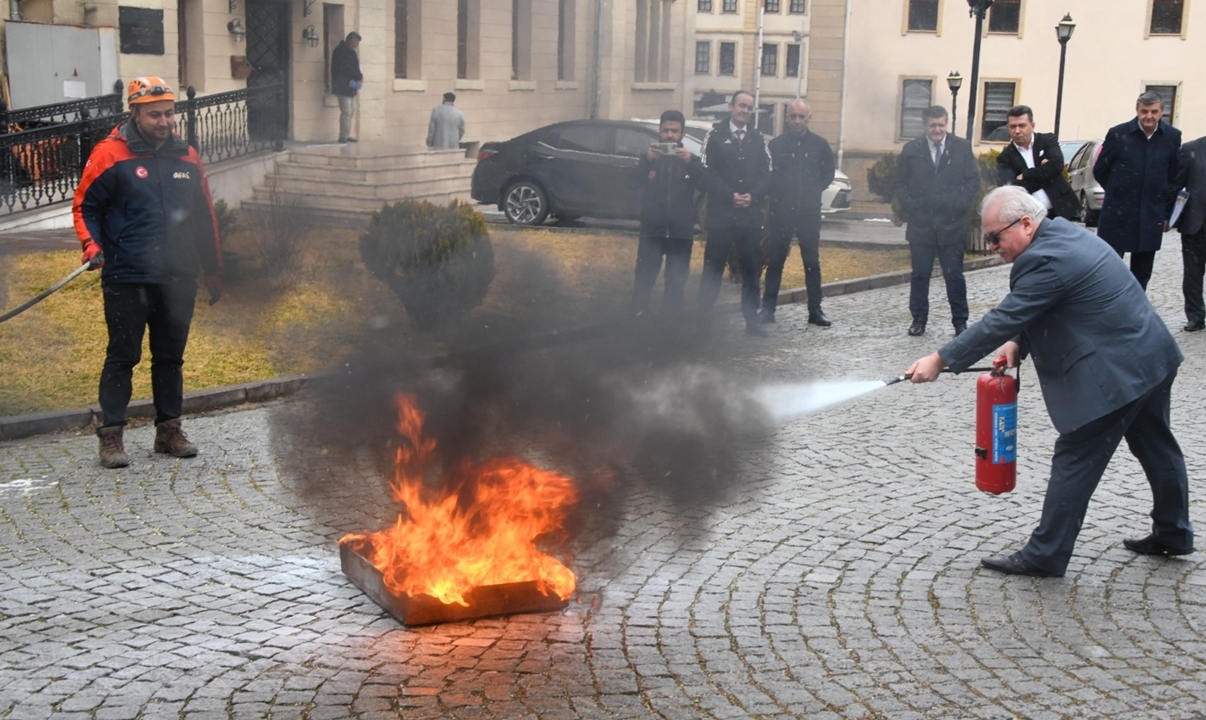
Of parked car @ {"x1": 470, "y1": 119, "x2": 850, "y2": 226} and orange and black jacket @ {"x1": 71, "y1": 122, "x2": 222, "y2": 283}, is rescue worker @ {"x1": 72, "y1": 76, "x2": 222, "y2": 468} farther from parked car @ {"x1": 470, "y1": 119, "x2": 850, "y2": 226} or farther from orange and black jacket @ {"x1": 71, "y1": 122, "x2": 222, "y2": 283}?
parked car @ {"x1": 470, "y1": 119, "x2": 850, "y2": 226}

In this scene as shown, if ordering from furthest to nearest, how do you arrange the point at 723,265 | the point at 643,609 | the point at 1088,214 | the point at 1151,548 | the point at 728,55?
the point at 1088,214 < the point at 723,265 < the point at 728,55 < the point at 1151,548 < the point at 643,609

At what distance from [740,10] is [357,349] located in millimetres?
3908

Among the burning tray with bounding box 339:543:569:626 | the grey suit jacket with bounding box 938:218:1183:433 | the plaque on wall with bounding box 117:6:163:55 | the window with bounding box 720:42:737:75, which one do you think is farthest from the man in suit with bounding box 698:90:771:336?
the plaque on wall with bounding box 117:6:163:55

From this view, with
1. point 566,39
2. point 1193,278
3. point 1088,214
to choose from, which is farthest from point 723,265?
point 1088,214

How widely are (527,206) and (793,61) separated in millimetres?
3149

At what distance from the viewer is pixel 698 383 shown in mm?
8406

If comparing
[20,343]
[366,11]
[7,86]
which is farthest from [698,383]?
[7,86]

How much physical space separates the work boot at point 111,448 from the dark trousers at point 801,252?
20.5 ft

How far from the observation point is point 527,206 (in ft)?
45.2

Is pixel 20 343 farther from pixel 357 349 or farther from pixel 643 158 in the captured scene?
pixel 643 158

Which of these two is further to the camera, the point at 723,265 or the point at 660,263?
the point at 723,265

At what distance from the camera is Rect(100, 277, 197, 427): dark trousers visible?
719cm

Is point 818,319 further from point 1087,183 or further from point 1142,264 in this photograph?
point 1087,183

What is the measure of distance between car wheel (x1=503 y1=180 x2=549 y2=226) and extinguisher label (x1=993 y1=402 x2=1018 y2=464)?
729cm
